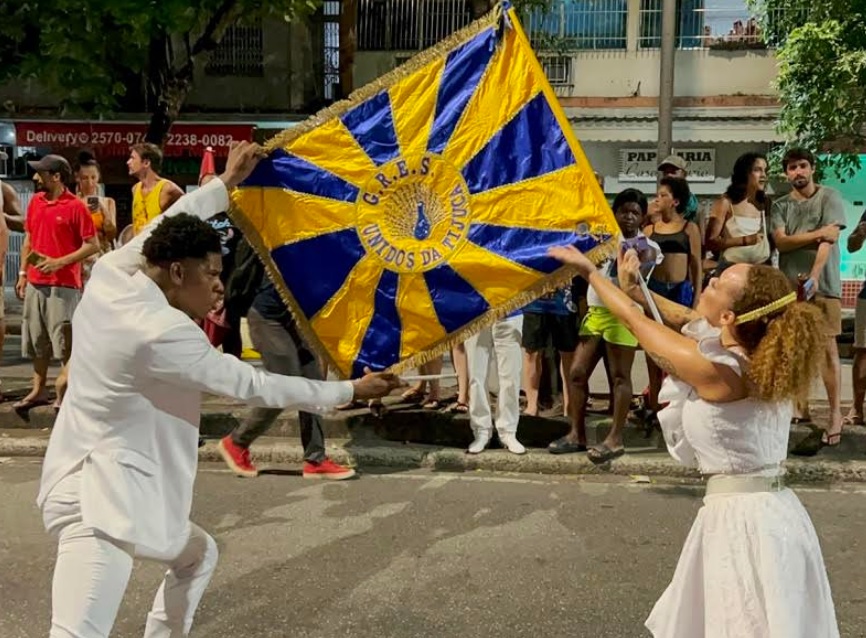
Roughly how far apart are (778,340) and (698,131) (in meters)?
16.1

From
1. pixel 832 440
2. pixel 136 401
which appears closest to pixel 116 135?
pixel 832 440

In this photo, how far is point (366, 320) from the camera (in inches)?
174

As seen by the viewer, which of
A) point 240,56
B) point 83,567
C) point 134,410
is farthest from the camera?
point 240,56

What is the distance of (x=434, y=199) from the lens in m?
4.39

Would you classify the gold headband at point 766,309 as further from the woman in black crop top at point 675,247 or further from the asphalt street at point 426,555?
the woman in black crop top at point 675,247

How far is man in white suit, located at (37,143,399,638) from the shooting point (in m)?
2.72

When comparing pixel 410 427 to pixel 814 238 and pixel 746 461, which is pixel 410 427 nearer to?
pixel 814 238

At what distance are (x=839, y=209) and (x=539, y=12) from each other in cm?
1246

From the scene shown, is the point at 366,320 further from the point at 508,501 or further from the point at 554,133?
the point at 508,501

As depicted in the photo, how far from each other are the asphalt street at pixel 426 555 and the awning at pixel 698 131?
1291 centimetres

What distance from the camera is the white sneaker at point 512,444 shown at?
6457 millimetres

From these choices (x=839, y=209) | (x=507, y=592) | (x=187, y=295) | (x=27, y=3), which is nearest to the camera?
(x=187, y=295)

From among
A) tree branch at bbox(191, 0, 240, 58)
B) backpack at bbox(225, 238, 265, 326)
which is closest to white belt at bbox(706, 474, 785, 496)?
backpack at bbox(225, 238, 265, 326)

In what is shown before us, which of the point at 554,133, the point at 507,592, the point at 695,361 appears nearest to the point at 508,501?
the point at 507,592
